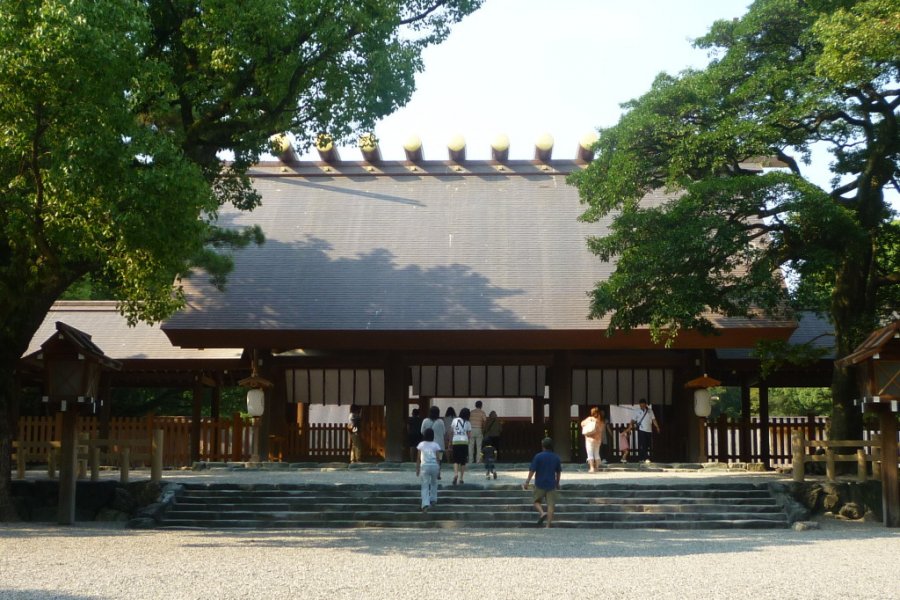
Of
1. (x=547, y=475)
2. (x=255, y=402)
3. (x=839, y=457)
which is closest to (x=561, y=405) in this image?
(x=255, y=402)

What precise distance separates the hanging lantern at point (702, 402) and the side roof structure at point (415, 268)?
853 mm

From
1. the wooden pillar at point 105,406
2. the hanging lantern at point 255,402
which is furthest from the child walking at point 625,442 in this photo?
the wooden pillar at point 105,406

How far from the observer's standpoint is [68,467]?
13.2 metres

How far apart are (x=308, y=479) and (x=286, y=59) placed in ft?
21.1

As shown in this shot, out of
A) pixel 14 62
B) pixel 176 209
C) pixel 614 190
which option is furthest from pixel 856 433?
pixel 14 62

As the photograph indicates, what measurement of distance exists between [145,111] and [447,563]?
6921 millimetres

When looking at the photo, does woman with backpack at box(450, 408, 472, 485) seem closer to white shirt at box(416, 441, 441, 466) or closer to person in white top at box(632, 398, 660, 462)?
white shirt at box(416, 441, 441, 466)

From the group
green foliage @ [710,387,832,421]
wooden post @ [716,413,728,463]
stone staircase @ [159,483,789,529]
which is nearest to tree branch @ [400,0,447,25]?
stone staircase @ [159,483,789,529]

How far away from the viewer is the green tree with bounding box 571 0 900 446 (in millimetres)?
14422

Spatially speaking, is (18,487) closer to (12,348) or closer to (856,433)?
(12,348)

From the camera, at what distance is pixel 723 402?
35.6 m

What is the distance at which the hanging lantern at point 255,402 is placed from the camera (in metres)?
18.8

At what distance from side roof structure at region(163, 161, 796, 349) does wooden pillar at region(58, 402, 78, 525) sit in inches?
211

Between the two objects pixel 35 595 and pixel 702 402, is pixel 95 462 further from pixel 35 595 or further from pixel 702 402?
pixel 702 402
